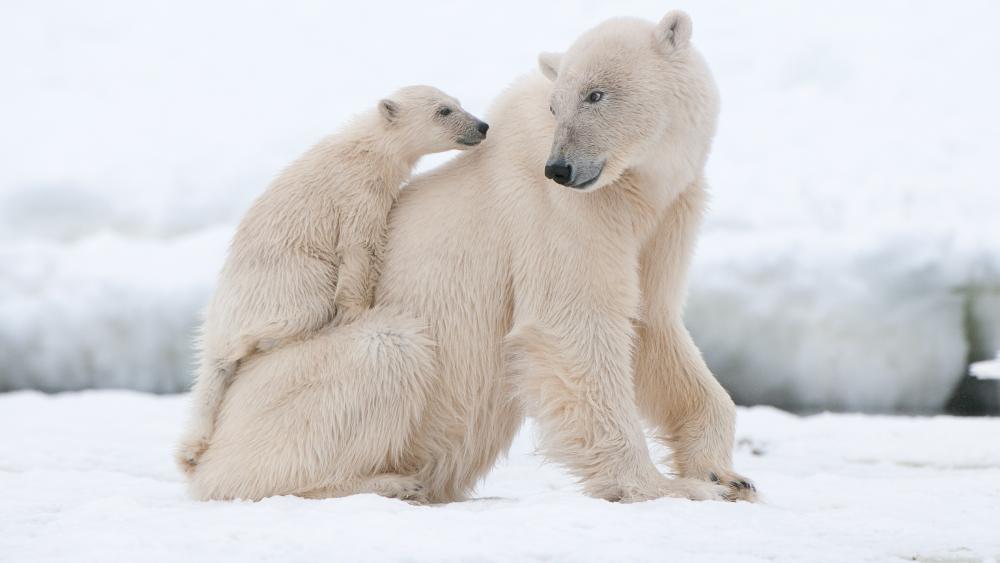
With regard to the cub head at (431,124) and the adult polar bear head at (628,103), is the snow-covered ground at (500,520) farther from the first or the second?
the cub head at (431,124)

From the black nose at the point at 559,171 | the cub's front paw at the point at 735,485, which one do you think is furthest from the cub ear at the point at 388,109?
the cub's front paw at the point at 735,485

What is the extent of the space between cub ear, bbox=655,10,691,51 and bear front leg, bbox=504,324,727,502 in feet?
3.96

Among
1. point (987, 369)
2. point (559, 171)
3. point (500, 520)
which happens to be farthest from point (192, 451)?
point (987, 369)

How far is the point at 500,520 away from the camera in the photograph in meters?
3.55

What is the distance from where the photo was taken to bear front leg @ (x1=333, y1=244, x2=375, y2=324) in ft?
15.0

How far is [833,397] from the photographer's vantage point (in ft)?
26.1

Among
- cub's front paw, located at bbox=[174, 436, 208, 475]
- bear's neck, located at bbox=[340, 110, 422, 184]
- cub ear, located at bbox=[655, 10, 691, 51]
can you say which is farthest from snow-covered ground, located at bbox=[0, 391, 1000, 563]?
cub ear, located at bbox=[655, 10, 691, 51]

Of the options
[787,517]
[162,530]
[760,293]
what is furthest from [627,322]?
[760,293]

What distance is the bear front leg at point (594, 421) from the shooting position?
4273 mm

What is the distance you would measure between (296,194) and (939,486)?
3.13 metres

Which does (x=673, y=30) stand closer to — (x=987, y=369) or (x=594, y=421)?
(x=594, y=421)

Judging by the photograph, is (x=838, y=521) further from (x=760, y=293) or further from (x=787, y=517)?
(x=760, y=293)

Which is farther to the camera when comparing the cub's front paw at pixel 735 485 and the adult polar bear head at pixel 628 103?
the cub's front paw at pixel 735 485

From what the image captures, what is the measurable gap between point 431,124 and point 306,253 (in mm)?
880
